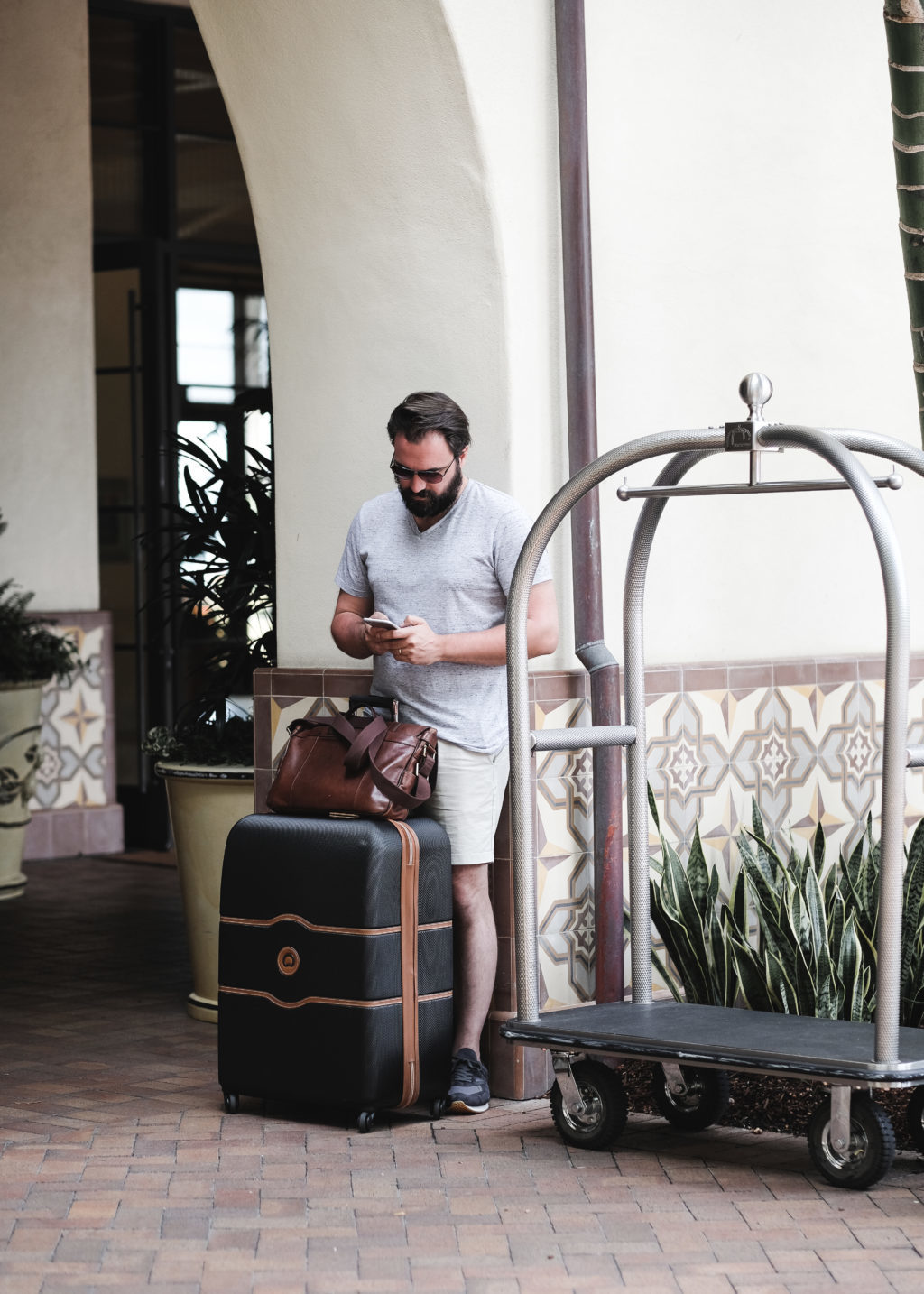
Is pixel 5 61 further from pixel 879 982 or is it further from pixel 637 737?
pixel 879 982

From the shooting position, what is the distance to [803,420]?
18.6 feet

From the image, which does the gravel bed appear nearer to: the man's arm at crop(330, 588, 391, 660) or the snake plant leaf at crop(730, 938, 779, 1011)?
the snake plant leaf at crop(730, 938, 779, 1011)

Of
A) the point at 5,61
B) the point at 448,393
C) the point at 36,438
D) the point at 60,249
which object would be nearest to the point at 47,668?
the point at 36,438

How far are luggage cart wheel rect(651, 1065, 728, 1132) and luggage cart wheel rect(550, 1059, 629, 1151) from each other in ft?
0.48

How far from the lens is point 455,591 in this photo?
4773 mm

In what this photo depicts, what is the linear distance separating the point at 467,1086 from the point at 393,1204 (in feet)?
2.37

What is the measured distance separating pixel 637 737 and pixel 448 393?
1038mm

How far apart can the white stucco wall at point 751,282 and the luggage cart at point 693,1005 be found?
68 centimetres

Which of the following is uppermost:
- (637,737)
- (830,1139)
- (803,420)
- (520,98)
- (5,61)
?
(5,61)

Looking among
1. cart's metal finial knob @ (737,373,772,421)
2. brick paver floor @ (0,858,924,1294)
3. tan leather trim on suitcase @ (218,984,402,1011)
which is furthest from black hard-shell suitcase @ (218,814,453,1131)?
cart's metal finial knob @ (737,373,772,421)

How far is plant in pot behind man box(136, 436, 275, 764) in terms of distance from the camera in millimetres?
5973

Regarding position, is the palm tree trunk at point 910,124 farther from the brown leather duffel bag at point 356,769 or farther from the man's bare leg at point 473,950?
the man's bare leg at point 473,950

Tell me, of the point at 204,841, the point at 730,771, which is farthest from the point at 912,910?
the point at 204,841

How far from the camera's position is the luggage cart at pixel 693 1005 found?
154 inches
